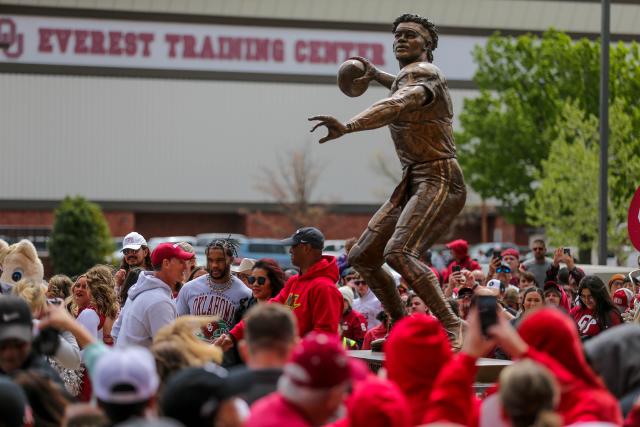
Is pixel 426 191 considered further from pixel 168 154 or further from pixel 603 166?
pixel 168 154

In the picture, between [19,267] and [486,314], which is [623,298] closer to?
[19,267]

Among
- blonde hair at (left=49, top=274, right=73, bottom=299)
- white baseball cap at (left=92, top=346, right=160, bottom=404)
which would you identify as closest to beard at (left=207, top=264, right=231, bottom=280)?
blonde hair at (left=49, top=274, right=73, bottom=299)

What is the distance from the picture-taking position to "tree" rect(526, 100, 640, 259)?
35719 millimetres

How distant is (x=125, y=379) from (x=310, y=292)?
3994mm

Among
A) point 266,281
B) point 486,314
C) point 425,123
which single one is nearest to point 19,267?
point 266,281

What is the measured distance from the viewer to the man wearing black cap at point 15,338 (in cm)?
679

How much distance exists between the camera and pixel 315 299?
948 cm

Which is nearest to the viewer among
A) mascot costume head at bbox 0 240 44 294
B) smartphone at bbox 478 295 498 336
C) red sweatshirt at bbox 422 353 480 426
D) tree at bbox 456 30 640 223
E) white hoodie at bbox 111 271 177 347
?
red sweatshirt at bbox 422 353 480 426

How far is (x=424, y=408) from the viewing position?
6.32 m

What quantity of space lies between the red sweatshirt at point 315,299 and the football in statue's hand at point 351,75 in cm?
161

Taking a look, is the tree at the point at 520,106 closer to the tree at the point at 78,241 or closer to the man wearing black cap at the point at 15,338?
the tree at the point at 78,241

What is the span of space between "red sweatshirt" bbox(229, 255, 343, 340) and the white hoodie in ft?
1.87

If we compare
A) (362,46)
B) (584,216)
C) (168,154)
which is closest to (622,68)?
(584,216)

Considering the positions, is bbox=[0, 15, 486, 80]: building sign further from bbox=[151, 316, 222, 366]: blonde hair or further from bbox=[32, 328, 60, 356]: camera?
bbox=[151, 316, 222, 366]: blonde hair
